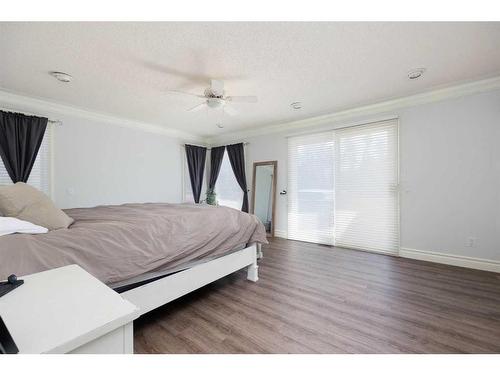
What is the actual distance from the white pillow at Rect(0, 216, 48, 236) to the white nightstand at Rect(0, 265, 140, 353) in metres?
0.69

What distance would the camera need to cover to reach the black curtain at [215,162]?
525 centimetres

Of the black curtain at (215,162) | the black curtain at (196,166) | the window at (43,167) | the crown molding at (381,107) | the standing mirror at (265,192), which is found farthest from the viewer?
the black curtain at (215,162)

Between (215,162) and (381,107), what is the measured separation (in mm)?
3497

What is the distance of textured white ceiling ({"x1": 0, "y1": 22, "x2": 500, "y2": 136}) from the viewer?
1728 mm

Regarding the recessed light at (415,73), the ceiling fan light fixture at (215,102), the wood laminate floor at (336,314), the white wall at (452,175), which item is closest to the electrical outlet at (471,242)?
the white wall at (452,175)

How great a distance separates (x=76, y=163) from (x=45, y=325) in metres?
3.62

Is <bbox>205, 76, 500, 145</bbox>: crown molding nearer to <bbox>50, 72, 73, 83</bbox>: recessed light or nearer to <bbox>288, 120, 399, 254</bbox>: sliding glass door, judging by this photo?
<bbox>288, 120, 399, 254</bbox>: sliding glass door

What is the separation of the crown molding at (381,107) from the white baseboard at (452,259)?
2.03 m

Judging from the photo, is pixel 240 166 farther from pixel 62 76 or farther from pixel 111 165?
pixel 62 76

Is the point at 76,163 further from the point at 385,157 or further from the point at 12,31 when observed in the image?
the point at 385,157

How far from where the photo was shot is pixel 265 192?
15.4 ft

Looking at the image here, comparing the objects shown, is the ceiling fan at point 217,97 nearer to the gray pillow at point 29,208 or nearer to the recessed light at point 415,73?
the gray pillow at point 29,208

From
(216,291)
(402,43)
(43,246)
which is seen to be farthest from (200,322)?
(402,43)
